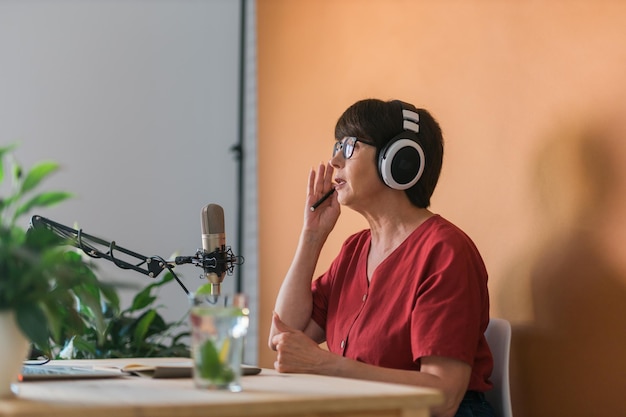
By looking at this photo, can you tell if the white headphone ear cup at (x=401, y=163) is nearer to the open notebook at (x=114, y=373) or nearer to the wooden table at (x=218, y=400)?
the open notebook at (x=114, y=373)

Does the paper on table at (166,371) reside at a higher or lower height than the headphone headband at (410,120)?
lower

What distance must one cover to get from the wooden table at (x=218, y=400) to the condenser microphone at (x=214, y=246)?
0.46 m

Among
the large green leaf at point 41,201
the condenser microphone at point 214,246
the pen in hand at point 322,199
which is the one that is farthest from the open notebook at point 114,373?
the pen in hand at point 322,199

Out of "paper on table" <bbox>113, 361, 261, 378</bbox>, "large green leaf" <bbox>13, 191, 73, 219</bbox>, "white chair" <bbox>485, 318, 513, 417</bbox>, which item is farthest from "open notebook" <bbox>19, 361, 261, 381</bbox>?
"white chair" <bbox>485, 318, 513, 417</bbox>

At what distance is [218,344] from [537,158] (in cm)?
123

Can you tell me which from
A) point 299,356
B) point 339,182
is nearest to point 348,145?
point 339,182

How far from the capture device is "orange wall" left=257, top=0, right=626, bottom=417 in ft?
6.54

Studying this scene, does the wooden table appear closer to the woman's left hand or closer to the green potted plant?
the green potted plant

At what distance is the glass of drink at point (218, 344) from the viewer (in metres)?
1.30

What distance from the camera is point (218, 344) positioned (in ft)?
4.26

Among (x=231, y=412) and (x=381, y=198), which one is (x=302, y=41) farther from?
(x=231, y=412)

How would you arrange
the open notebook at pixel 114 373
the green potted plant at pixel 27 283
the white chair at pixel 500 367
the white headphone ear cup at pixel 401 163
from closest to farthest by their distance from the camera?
the green potted plant at pixel 27 283, the open notebook at pixel 114 373, the white chair at pixel 500 367, the white headphone ear cup at pixel 401 163

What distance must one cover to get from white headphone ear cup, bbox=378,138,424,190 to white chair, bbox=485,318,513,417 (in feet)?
1.42

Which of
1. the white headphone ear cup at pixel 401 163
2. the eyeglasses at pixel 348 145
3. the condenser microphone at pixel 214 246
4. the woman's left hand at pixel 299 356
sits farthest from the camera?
the eyeglasses at pixel 348 145
